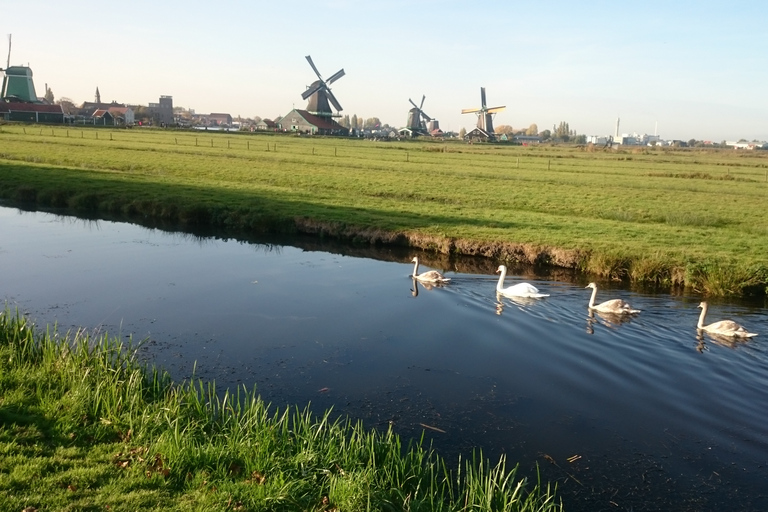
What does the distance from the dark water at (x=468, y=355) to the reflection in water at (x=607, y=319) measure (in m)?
0.08

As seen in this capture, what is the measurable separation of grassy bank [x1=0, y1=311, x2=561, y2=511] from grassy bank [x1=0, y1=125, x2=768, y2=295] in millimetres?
15842

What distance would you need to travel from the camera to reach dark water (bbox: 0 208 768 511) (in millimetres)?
10242

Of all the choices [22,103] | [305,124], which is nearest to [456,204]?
[305,124]

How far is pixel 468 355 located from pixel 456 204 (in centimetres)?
2148

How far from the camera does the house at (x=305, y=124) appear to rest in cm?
13738

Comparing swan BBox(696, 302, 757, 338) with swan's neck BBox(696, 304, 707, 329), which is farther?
swan's neck BBox(696, 304, 707, 329)

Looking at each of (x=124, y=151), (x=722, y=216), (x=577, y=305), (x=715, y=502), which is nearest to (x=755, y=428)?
(x=715, y=502)

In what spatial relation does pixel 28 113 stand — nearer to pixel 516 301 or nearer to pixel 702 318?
pixel 516 301

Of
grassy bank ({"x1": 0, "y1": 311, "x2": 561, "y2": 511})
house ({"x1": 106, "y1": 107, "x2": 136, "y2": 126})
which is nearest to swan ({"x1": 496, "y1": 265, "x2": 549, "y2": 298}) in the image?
grassy bank ({"x1": 0, "y1": 311, "x2": 561, "y2": 511})

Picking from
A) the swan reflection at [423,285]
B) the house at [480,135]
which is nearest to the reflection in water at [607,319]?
the swan reflection at [423,285]

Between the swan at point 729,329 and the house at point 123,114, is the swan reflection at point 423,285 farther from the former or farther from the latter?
the house at point 123,114

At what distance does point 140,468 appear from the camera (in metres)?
7.83

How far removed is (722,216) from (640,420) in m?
26.6

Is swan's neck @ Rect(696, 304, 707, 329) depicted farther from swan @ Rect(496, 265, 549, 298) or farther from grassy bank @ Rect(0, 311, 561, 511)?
grassy bank @ Rect(0, 311, 561, 511)
